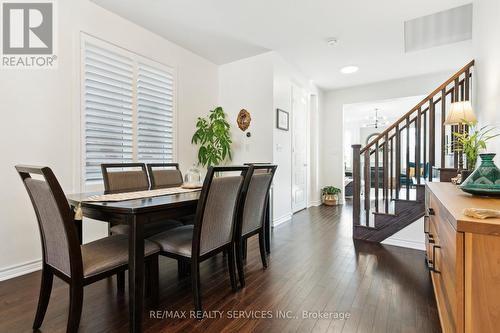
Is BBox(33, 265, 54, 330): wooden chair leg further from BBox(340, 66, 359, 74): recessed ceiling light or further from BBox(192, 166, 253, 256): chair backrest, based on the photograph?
BBox(340, 66, 359, 74): recessed ceiling light

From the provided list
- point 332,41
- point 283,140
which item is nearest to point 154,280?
point 283,140

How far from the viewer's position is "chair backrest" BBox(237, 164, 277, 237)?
209 centimetres

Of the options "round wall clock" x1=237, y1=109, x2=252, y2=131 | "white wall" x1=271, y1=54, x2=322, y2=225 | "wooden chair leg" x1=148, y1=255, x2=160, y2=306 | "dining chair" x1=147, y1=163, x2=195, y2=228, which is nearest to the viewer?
"wooden chair leg" x1=148, y1=255, x2=160, y2=306

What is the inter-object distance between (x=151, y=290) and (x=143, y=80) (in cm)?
259

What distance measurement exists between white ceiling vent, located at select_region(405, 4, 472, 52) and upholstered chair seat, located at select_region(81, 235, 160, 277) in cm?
388

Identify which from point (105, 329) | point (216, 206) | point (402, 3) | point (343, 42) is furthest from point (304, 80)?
point (105, 329)

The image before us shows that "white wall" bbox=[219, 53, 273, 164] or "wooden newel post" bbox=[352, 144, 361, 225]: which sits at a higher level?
"white wall" bbox=[219, 53, 273, 164]

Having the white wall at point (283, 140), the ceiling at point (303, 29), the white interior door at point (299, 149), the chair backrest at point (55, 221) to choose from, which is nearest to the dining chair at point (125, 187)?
the chair backrest at point (55, 221)

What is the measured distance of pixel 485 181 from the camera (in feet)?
4.52

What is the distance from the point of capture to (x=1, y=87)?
84.7 inches

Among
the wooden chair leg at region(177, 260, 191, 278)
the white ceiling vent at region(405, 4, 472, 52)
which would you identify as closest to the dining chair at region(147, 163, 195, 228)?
the wooden chair leg at region(177, 260, 191, 278)

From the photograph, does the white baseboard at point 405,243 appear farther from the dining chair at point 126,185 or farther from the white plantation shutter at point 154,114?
the white plantation shutter at point 154,114

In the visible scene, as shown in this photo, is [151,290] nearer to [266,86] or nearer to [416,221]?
[416,221]

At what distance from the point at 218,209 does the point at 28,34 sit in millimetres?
2523
